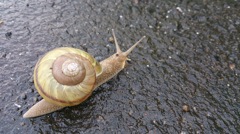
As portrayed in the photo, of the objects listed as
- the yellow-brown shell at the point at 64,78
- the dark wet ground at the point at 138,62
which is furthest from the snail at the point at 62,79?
the dark wet ground at the point at 138,62

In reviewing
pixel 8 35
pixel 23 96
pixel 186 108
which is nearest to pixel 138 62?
pixel 186 108

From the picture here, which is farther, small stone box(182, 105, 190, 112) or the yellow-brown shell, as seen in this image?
small stone box(182, 105, 190, 112)

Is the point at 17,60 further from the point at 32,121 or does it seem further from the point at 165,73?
the point at 165,73

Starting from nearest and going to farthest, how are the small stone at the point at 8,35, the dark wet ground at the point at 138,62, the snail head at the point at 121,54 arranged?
the dark wet ground at the point at 138,62 < the snail head at the point at 121,54 < the small stone at the point at 8,35

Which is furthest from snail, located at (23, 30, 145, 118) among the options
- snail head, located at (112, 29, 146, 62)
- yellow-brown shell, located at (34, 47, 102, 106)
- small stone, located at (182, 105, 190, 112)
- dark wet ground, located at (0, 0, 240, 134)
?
small stone, located at (182, 105, 190, 112)

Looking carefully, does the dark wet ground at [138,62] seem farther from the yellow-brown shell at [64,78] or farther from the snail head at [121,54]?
the yellow-brown shell at [64,78]

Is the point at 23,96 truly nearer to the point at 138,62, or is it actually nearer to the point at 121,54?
the point at 121,54

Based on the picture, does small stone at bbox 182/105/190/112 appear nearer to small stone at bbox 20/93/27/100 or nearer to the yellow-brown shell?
the yellow-brown shell

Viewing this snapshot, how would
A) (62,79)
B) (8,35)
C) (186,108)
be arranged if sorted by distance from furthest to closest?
1. (8,35)
2. (186,108)
3. (62,79)
